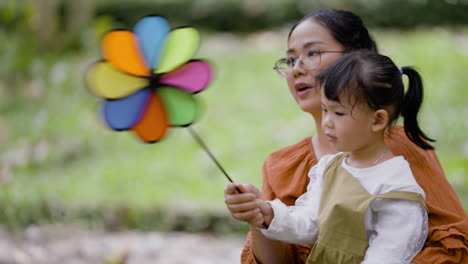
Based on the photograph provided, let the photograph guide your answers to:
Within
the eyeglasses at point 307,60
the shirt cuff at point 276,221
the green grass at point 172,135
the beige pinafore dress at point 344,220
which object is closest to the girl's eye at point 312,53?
the eyeglasses at point 307,60

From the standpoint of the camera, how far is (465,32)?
6.71m

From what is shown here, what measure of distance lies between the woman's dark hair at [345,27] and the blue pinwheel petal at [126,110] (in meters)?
0.55

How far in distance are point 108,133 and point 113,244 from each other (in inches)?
79.0

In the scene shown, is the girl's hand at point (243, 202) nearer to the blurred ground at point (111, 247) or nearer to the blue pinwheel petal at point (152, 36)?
the blue pinwheel petal at point (152, 36)

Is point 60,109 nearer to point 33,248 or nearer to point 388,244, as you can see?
point 33,248

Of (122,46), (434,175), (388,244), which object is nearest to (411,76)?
(434,175)

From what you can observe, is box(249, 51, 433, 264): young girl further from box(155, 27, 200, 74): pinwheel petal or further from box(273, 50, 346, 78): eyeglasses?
box(155, 27, 200, 74): pinwheel petal

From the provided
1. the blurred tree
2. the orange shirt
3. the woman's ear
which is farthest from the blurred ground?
the blurred tree

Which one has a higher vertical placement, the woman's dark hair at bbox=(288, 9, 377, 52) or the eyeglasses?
the woman's dark hair at bbox=(288, 9, 377, 52)

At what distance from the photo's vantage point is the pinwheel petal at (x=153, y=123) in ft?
5.52

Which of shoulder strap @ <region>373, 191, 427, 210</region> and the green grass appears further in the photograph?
the green grass

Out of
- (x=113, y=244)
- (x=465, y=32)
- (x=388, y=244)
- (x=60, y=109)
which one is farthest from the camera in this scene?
(x=465, y=32)

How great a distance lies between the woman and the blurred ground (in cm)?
157

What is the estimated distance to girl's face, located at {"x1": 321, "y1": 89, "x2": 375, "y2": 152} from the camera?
1.58 meters
